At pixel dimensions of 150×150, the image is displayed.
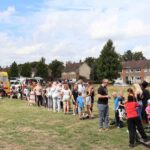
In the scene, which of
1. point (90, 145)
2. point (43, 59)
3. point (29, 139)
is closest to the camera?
point (90, 145)

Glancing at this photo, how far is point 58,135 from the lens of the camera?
15109mm

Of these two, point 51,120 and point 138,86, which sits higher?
point 138,86

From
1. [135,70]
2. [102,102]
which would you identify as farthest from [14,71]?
[102,102]

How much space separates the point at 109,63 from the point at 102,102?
78295 millimetres

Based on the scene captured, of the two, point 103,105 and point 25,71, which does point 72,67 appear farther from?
point 103,105

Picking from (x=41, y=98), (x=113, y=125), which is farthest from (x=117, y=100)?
(x=41, y=98)

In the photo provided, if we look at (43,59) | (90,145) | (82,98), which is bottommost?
(90,145)

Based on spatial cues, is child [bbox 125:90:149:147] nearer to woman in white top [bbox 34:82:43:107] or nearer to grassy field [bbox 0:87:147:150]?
grassy field [bbox 0:87:147:150]

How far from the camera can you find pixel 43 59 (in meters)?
132

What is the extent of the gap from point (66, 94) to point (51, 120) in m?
3.10

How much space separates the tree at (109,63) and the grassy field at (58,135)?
73.9 meters

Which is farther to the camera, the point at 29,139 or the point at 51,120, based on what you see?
the point at 51,120

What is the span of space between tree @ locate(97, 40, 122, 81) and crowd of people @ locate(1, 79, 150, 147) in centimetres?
6428

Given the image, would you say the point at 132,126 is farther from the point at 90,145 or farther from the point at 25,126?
the point at 25,126
